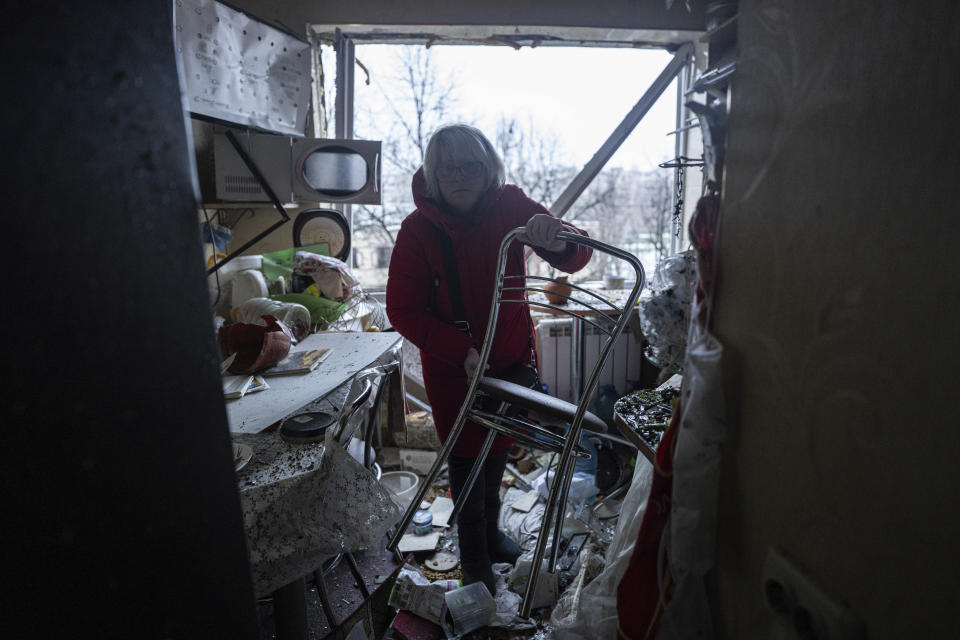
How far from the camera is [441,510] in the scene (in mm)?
2248

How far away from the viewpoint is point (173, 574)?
486mm

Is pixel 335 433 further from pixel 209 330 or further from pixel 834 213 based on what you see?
pixel 834 213

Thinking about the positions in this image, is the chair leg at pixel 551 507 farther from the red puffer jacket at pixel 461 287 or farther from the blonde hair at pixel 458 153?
the blonde hair at pixel 458 153

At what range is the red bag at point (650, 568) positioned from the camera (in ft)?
2.40

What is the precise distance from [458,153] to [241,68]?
129 cm

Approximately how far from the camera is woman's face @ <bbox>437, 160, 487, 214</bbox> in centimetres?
151

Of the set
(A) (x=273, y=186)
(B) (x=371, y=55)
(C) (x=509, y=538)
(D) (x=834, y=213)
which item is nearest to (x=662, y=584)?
(D) (x=834, y=213)

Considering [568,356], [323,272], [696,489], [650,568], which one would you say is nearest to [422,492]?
[650,568]

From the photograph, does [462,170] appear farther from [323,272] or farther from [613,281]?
[613,281]

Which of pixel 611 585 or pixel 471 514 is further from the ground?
pixel 611 585

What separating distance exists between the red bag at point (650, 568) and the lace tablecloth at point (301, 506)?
1.64ft

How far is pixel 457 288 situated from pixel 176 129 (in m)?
1.13

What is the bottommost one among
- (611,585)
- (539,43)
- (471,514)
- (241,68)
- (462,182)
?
(471,514)

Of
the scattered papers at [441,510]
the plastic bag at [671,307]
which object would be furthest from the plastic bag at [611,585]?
the scattered papers at [441,510]
